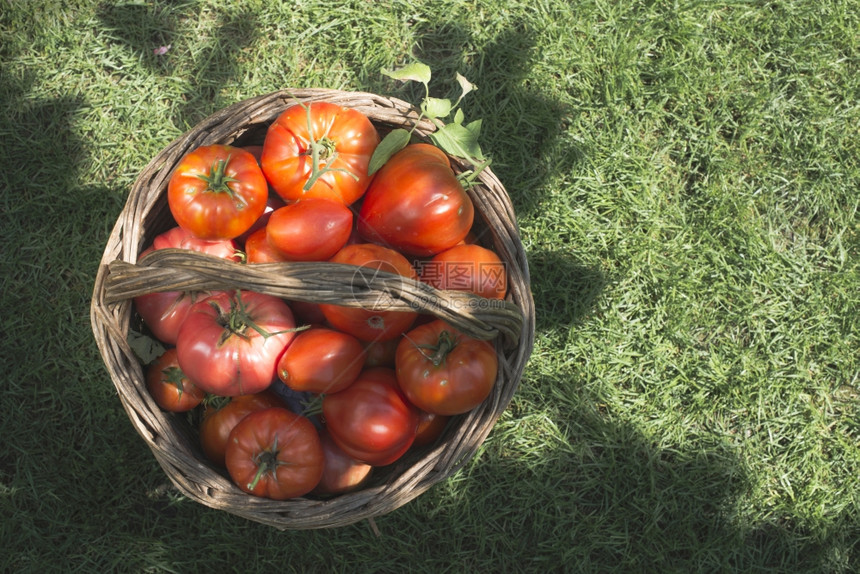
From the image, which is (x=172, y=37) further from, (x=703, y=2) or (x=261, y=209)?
(x=703, y=2)

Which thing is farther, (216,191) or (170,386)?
(170,386)

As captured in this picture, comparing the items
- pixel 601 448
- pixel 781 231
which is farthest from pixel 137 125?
pixel 781 231

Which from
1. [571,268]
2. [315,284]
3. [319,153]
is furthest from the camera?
[571,268]

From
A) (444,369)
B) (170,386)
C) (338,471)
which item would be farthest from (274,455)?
(444,369)

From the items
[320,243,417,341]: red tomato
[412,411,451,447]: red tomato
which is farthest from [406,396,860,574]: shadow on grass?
[320,243,417,341]: red tomato

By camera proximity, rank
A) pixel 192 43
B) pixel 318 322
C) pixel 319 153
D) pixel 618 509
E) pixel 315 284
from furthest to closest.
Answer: pixel 192 43 < pixel 618 509 < pixel 318 322 < pixel 319 153 < pixel 315 284

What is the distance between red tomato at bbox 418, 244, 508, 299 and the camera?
189 centimetres

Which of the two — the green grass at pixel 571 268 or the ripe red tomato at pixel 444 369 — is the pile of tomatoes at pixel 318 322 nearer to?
the ripe red tomato at pixel 444 369

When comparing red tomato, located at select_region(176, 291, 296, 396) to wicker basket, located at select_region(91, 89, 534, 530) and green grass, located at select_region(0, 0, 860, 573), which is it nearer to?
wicker basket, located at select_region(91, 89, 534, 530)

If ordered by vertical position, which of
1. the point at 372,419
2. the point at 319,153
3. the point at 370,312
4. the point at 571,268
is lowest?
the point at 571,268

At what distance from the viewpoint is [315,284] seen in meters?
1.57

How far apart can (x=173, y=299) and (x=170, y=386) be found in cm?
24

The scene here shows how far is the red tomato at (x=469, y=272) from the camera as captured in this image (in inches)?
74.3

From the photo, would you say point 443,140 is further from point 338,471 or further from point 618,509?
point 618,509
